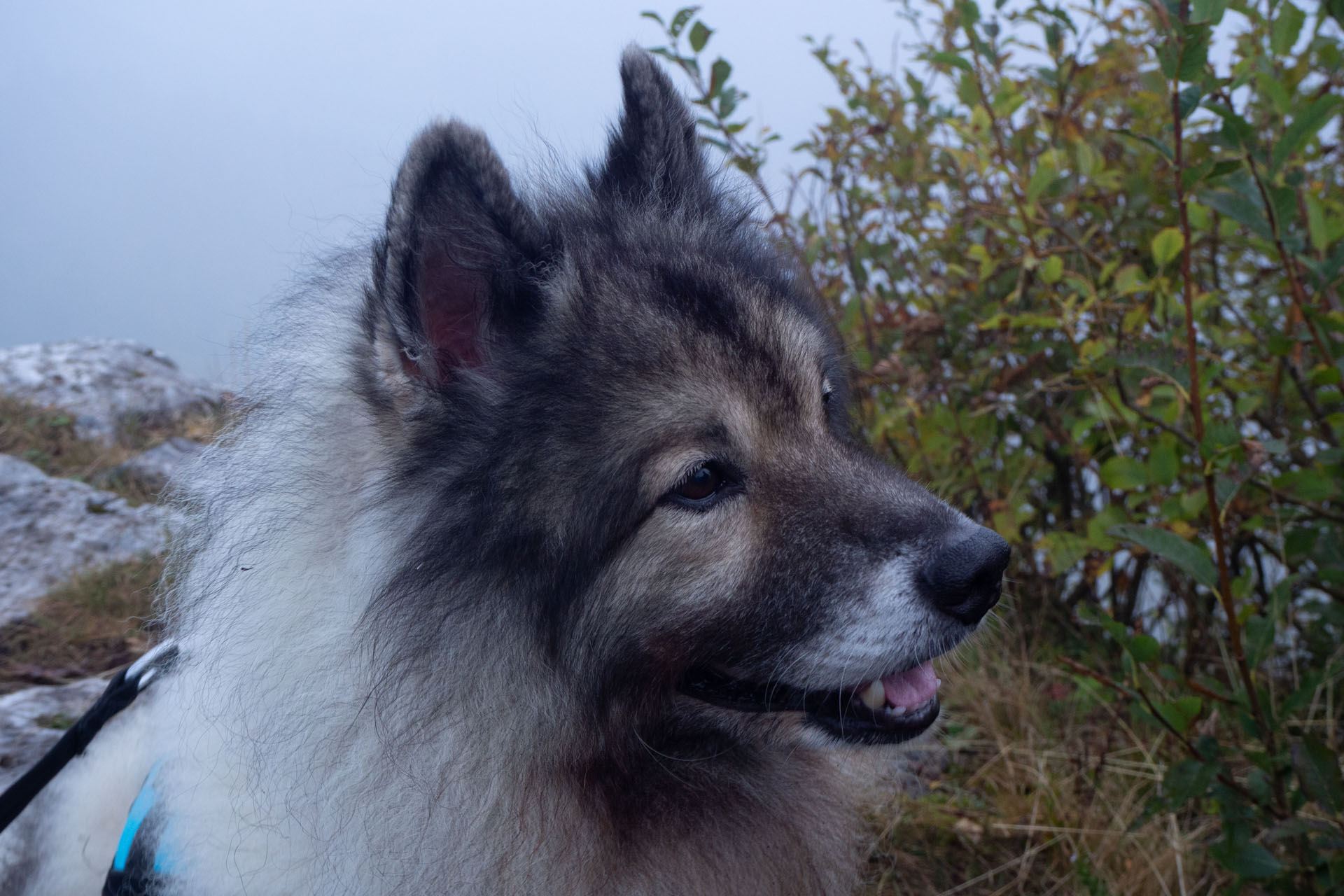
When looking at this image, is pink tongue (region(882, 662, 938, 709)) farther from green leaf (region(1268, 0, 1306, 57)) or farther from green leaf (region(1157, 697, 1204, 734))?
green leaf (region(1268, 0, 1306, 57))

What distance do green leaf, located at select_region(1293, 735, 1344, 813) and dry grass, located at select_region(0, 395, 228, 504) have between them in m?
4.52

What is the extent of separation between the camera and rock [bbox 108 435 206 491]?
5117mm

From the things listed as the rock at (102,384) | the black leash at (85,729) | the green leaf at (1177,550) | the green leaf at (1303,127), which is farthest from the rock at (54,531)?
the green leaf at (1303,127)

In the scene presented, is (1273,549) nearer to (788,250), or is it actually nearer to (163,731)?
(788,250)

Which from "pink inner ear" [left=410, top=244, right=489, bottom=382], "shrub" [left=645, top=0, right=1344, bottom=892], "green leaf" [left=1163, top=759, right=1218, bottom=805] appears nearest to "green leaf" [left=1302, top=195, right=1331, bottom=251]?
"shrub" [left=645, top=0, right=1344, bottom=892]

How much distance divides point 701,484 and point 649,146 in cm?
94

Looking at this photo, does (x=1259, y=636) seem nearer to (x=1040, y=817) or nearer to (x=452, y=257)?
(x=1040, y=817)

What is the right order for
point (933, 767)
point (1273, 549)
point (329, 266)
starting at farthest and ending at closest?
point (933, 767), point (1273, 549), point (329, 266)

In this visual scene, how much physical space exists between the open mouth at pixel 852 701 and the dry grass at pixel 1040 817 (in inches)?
34.2

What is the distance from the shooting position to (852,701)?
77.0 inches

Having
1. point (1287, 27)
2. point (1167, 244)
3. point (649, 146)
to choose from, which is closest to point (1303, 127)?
point (1287, 27)

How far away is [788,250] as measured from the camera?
311cm

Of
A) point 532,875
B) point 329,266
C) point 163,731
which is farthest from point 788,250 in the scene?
point 163,731

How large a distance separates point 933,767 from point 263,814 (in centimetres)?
239
